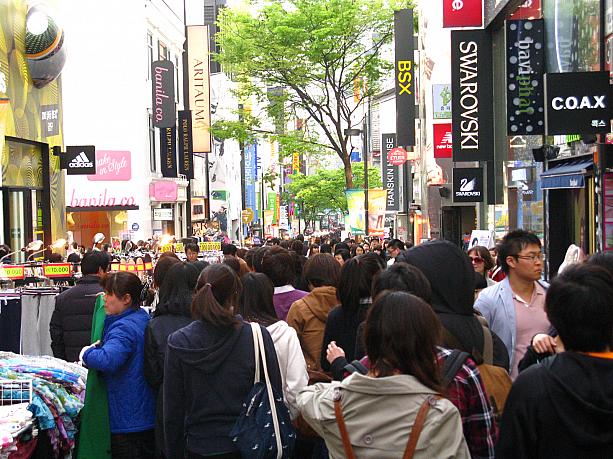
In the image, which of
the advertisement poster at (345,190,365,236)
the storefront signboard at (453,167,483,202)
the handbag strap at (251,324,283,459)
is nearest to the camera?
the handbag strap at (251,324,283,459)

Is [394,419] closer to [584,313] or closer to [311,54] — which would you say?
[584,313]

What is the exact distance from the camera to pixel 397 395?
3520mm

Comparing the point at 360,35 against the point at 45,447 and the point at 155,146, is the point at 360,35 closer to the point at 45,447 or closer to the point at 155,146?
the point at 155,146

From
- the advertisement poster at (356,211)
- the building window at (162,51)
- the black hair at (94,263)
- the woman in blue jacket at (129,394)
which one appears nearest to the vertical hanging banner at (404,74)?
the advertisement poster at (356,211)

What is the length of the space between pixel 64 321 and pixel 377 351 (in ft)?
19.0

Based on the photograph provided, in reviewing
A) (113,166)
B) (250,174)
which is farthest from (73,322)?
(250,174)

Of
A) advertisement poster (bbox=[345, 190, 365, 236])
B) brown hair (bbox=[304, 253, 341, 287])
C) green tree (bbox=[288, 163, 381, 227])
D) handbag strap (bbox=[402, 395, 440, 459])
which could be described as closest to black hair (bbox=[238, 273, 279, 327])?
brown hair (bbox=[304, 253, 341, 287])

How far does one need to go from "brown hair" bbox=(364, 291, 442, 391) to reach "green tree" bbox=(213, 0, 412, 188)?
1136 inches

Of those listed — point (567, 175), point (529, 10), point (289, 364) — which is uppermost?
point (529, 10)

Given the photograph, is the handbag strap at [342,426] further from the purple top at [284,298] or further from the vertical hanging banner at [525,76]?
the vertical hanging banner at [525,76]

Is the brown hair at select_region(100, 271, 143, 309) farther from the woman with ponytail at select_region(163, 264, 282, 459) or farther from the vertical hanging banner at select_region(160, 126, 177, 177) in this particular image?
the vertical hanging banner at select_region(160, 126, 177, 177)

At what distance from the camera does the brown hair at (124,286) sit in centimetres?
629

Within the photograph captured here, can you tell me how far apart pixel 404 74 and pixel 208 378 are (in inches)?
1123

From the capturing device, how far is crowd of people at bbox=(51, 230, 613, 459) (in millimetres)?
3357
